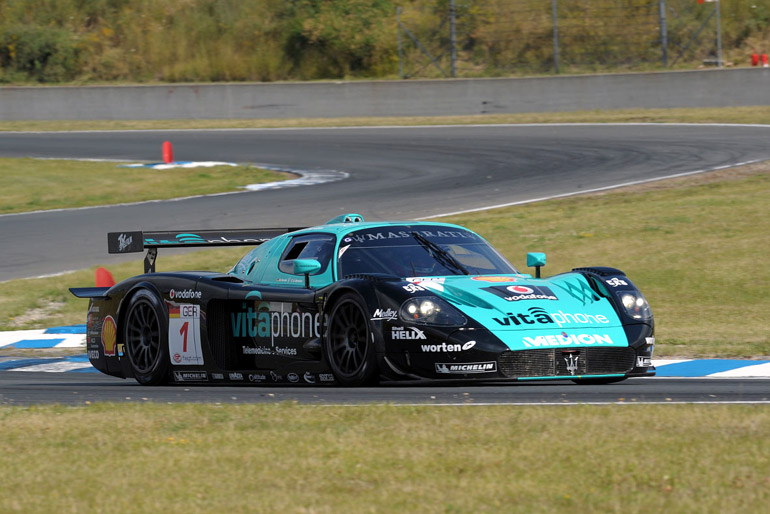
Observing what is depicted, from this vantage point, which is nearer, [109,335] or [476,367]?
[476,367]

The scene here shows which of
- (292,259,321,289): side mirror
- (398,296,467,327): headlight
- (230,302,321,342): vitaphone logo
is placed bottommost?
(230,302,321,342): vitaphone logo

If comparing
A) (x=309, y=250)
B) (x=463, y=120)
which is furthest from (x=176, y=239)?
(x=463, y=120)

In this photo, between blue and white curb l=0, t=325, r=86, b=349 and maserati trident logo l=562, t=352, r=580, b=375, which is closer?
maserati trident logo l=562, t=352, r=580, b=375

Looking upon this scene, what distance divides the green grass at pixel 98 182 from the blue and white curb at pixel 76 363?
7.83m

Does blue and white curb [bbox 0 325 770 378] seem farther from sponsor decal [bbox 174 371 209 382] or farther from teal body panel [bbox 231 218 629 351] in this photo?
sponsor decal [bbox 174 371 209 382]

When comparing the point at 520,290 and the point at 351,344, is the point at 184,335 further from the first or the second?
the point at 520,290

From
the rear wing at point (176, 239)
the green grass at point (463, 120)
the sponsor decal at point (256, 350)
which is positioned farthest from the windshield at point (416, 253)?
the green grass at point (463, 120)

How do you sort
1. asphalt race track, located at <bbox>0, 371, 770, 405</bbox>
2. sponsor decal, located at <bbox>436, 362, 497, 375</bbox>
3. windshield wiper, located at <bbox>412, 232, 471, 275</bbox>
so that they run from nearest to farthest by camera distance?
asphalt race track, located at <bbox>0, 371, 770, 405</bbox> < sponsor decal, located at <bbox>436, 362, 497, 375</bbox> < windshield wiper, located at <bbox>412, 232, 471, 275</bbox>

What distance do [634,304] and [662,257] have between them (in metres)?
6.33

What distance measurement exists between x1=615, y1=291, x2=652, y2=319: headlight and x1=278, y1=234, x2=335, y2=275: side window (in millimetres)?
1947

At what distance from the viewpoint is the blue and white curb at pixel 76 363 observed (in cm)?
900

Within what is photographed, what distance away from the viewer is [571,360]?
24.1ft

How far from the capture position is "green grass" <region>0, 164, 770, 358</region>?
11.6 meters

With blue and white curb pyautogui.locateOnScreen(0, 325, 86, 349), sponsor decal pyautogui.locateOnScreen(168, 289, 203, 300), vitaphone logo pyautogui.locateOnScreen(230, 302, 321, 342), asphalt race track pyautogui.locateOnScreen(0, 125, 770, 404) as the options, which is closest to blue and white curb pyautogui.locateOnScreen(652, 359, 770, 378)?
asphalt race track pyautogui.locateOnScreen(0, 125, 770, 404)
